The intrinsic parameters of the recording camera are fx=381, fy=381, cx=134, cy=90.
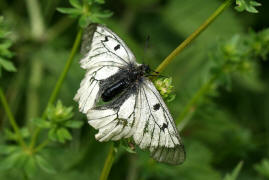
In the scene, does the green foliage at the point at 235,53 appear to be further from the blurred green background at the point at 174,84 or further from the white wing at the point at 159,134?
the white wing at the point at 159,134

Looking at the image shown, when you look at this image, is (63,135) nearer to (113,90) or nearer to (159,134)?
(113,90)

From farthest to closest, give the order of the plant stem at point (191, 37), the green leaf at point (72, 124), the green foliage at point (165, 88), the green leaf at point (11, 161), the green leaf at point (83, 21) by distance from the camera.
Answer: the green leaf at point (11, 161) → the green leaf at point (72, 124) → the green leaf at point (83, 21) → the green foliage at point (165, 88) → the plant stem at point (191, 37)

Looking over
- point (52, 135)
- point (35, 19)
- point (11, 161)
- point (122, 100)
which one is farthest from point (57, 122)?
point (35, 19)

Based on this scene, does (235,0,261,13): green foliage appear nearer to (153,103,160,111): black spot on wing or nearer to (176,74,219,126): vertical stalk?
→ (153,103,160,111): black spot on wing

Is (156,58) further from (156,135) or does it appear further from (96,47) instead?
(156,135)

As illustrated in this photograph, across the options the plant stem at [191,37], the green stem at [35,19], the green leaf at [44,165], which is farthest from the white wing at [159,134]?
the green stem at [35,19]
